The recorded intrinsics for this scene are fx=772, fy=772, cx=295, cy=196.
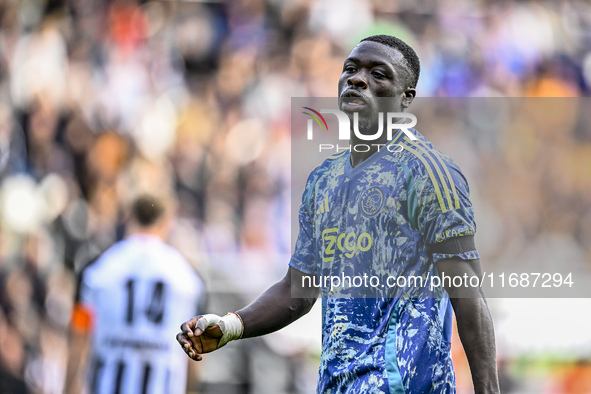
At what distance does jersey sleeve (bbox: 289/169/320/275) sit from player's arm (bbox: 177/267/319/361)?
38mm

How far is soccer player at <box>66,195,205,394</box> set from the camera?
5473 millimetres

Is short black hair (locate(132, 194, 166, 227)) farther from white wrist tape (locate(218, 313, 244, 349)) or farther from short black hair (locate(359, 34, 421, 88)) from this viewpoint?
short black hair (locate(359, 34, 421, 88))

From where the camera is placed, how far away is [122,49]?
7543 mm

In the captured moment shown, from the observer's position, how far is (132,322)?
18.0ft

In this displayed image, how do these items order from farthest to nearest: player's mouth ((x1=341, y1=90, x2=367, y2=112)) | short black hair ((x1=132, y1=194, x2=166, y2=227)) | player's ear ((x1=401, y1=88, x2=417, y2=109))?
short black hair ((x1=132, y1=194, x2=166, y2=227)) → player's ear ((x1=401, y1=88, x2=417, y2=109)) → player's mouth ((x1=341, y1=90, x2=367, y2=112))

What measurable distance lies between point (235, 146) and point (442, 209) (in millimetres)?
4828

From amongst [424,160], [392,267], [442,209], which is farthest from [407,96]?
[392,267]

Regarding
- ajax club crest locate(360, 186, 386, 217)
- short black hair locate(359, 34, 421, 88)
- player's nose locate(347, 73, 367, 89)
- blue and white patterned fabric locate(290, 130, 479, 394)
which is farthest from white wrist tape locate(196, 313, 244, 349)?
short black hair locate(359, 34, 421, 88)

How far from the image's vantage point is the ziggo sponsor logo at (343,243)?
9.28 ft

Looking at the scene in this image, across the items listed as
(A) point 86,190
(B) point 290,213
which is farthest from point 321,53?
(A) point 86,190

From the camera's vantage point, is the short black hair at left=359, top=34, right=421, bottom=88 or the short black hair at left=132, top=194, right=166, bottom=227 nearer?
the short black hair at left=359, top=34, right=421, bottom=88

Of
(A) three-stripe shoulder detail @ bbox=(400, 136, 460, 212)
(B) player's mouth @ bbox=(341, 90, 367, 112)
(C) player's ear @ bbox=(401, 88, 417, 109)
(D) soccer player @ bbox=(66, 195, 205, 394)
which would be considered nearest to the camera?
(A) three-stripe shoulder detail @ bbox=(400, 136, 460, 212)

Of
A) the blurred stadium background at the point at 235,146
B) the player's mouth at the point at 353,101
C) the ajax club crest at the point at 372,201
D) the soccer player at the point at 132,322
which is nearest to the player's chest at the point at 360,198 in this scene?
the ajax club crest at the point at 372,201

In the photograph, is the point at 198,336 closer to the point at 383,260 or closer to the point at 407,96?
the point at 383,260
